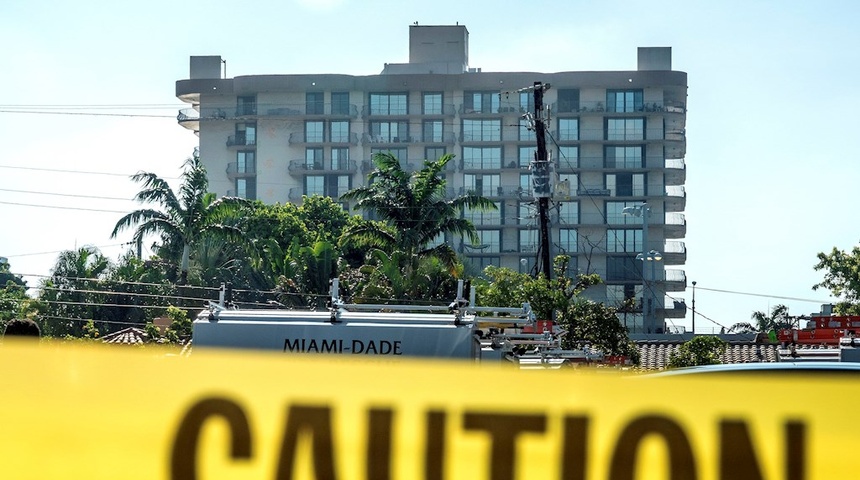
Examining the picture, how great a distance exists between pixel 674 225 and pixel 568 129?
427 inches

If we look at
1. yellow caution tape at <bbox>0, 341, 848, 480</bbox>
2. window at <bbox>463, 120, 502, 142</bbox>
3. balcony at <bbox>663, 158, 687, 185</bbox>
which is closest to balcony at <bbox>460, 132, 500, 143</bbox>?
window at <bbox>463, 120, 502, 142</bbox>

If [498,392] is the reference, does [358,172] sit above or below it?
above

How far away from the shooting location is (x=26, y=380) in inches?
152

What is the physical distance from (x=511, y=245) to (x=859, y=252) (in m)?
47.9

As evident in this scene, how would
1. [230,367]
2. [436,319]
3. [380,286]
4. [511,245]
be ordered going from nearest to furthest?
[230,367] < [436,319] < [380,286] < [511,245]

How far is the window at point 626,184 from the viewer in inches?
4257

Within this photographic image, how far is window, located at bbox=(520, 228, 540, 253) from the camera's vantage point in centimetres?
10656

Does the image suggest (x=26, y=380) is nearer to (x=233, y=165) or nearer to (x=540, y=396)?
(x=540, y=396)

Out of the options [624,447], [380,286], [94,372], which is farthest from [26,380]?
[380,286]

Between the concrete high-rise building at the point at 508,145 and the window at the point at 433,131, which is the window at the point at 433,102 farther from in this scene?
the window at the point at 433,131

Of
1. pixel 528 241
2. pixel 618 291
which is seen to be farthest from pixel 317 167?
pixel 618 291

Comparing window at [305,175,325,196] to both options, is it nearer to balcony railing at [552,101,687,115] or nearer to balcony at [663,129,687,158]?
balcony railing at [552,101,687,115]

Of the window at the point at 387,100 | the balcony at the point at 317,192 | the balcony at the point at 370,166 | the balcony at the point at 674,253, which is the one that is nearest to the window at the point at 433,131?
the balcony at the point at 370,166

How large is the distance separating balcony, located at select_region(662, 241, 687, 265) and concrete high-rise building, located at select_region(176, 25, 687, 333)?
0.11 meters
